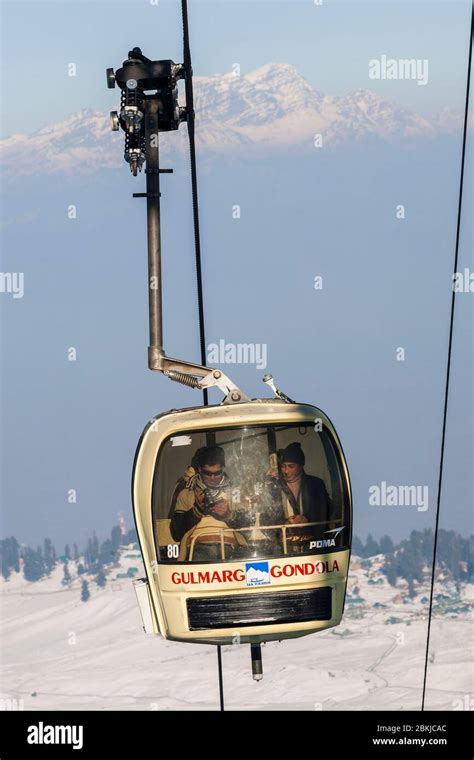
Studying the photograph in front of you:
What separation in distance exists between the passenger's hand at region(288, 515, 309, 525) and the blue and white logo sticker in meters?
0.63

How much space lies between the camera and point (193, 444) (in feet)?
78.9

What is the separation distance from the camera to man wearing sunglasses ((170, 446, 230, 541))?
77.3 feet

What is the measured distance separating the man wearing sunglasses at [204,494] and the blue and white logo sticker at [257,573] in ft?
2.25

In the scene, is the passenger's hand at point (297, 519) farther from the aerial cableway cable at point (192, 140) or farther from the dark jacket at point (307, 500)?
the aerial cableway cable at point (192, 140)

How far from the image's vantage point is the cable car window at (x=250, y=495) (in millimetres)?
23422

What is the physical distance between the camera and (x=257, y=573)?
23.3 meters

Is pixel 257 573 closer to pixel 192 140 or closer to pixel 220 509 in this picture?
pixel 220 509

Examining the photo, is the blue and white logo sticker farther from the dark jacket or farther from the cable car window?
the dark jacket
